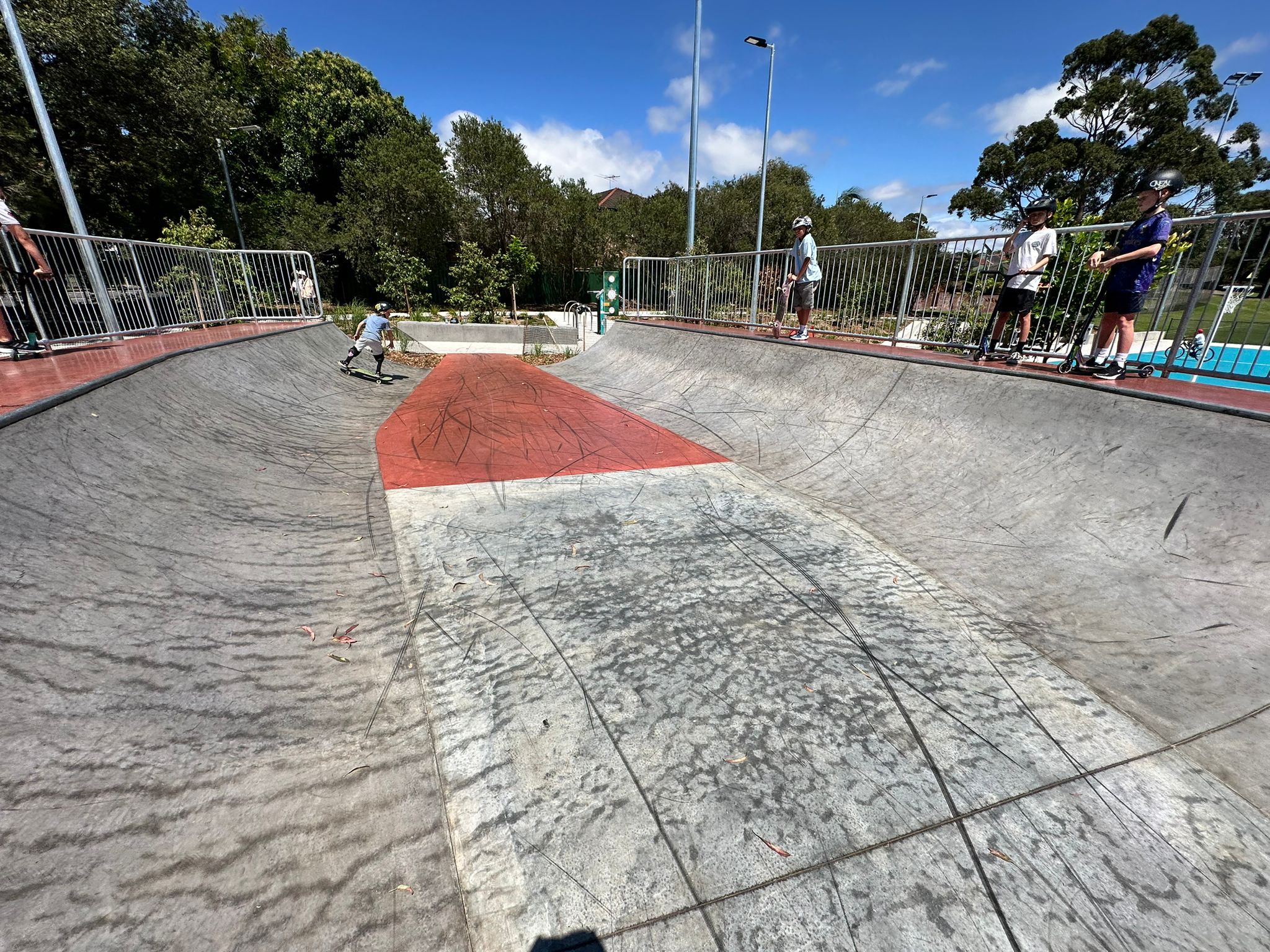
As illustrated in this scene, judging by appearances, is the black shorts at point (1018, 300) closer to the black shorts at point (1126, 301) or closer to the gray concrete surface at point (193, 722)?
the black shorts at point (1126, 301)

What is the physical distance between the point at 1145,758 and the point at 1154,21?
48835 mm

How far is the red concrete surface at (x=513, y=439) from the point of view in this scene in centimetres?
515

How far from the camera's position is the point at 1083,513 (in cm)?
349

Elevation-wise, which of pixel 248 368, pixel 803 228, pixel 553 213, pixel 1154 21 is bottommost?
pixel 248 368

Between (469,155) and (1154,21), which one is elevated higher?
(1154,21)

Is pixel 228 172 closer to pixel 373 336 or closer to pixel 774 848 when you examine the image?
pixel 373 336

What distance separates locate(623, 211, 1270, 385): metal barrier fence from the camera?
4.31 m

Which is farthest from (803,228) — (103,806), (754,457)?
(103,806)

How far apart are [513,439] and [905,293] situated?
5.65 meters

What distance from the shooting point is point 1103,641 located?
2.64 m

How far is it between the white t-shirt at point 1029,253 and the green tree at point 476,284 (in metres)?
18.3

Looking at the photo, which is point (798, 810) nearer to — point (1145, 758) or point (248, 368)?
point (1145, 758)

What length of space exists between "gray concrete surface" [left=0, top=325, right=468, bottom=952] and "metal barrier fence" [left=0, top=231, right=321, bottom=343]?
4291 millimetres

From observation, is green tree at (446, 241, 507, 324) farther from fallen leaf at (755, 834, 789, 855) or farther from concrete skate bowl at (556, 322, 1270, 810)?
fallen leaf at (755, 834, 789, 855)
